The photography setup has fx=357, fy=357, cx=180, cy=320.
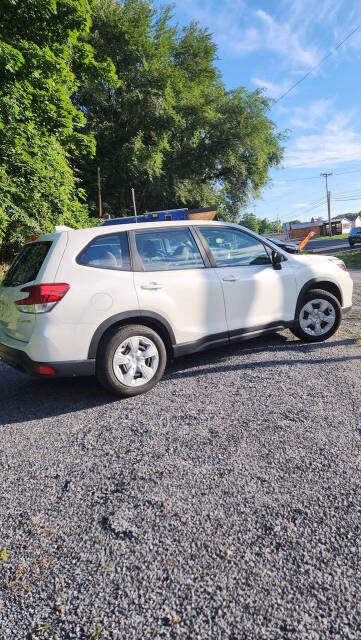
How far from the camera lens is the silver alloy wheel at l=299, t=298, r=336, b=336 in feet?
14.9

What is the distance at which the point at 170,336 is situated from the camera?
11.7 ft

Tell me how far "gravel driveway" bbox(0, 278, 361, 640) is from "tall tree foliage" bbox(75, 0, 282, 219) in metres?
24.7

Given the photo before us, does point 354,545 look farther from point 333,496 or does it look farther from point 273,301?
point 273,301

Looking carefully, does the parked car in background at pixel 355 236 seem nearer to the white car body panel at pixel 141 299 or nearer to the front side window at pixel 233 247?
the white car body panel at pixel 141 299

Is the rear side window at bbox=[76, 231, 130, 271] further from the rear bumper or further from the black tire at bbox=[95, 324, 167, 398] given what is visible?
the rear bumper

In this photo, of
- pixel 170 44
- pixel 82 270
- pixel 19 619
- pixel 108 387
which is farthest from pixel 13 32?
pixel 170 44

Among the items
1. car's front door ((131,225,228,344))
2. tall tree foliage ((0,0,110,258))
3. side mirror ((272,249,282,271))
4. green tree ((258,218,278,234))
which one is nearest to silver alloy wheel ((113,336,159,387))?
car's front door ((131,225,228,344))

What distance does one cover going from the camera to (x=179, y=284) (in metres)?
3.59

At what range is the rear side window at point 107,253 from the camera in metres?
3.22

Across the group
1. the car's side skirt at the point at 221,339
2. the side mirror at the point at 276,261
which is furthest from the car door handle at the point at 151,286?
the side mirror at the point at 276,261

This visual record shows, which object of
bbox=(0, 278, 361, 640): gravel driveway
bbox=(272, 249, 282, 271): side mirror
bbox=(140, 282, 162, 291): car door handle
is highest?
bbox=(272, 249, 282, 271): side mirror

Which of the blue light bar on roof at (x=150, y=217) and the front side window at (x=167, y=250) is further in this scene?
the blue light bar on roof at (x=150, y=217)

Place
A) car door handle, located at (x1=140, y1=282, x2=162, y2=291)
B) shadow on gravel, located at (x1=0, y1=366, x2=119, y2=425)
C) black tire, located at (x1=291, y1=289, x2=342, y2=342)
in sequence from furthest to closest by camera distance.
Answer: black tire, located at (x1=291, y1=289, x2=342, y2=342) < car door handle, located at (x1=140, y1=282, x2=162, y2=291) < shadow on gravel, located at (x1=0, y1=366, x2=119, y2=425)

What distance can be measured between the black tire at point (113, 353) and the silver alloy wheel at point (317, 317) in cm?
209
